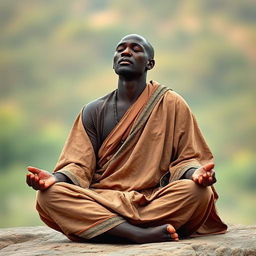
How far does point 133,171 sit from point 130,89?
913 mm

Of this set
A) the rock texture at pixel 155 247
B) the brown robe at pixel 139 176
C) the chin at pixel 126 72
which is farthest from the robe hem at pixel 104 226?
the chin at pixel 126 72

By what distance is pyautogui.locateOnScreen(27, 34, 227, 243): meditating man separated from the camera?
6.91m

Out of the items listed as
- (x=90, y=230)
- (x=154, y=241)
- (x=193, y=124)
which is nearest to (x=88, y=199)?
(x=90, y=230)

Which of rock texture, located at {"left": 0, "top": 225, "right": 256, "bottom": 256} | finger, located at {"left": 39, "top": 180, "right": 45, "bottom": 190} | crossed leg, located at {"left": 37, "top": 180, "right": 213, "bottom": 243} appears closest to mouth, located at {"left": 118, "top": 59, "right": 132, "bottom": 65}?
crossed leg, located at {"left": 37, "top": 180, "right": 213, "bottom": 243}

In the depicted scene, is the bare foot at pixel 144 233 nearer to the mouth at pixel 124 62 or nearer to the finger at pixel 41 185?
the finger at pixel 41 185

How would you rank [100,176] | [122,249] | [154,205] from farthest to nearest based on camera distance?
[100,176] → [154,205] → [122,249]

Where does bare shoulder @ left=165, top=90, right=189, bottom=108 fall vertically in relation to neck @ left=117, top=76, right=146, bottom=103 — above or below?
below

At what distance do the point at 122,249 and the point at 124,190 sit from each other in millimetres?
904

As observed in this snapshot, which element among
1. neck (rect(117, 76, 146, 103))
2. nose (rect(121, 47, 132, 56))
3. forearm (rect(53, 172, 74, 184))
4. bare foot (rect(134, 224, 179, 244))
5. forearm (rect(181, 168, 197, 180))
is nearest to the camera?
bare foot (rect(134, 224, 179, 244))

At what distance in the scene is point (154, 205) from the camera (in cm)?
701

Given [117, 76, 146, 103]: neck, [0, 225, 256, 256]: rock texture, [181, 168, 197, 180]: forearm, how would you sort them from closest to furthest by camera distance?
1. [0, 225, 256, 256]: rock texture
2. [181, 168, 197, 180]: forearm
3. [117, 76, 146, 103]: neck

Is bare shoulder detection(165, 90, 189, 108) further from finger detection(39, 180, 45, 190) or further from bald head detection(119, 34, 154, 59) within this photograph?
finger detection(39, 180, 45, 190)

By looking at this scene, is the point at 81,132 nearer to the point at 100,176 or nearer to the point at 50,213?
the point at 100,176

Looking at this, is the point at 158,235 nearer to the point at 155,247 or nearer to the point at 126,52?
the point at 155,247
